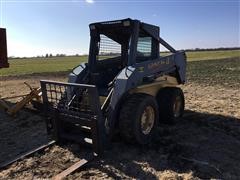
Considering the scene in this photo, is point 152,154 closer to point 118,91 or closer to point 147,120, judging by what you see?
point 147,120

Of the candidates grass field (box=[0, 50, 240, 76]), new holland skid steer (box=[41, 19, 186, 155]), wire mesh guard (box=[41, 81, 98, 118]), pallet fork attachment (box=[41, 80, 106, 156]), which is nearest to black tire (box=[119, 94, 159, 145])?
new holland skid steer (box=[41, 19, 186, 155])

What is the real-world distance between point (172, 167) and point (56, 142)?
230 cm

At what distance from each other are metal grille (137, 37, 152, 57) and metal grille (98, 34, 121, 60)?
1.76ft

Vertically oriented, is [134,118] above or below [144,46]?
below

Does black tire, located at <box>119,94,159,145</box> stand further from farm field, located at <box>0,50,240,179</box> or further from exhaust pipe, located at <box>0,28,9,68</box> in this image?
exhaust pipe, located at <box>0,28,9,68</box>

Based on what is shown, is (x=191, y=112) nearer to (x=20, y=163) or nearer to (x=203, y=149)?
(x=203, y=149)

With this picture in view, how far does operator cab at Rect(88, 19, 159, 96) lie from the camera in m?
6.99

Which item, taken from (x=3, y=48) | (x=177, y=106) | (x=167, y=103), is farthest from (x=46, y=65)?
(x=167, y=103)

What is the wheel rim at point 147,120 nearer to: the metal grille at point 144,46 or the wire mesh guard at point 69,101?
the wire mesh guard at point 69,101

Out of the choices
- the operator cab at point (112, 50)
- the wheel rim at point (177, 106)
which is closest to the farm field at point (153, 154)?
the wheel rim at point (177, 106)

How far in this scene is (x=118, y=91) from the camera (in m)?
5.76

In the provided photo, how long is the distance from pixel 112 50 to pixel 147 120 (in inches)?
74.9

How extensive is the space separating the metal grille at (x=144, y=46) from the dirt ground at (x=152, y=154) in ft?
5.47

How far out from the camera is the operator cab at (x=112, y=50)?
6.99m
